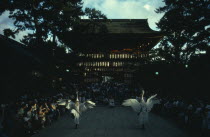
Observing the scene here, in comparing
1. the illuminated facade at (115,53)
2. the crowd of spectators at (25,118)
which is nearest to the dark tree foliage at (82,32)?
the illuminated facade at (115,53)

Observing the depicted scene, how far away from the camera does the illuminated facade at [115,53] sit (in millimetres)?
24203

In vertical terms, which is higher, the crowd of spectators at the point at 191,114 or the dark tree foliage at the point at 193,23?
the dark tree foliage at the point at 193,23

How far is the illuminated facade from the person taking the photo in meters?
24.2

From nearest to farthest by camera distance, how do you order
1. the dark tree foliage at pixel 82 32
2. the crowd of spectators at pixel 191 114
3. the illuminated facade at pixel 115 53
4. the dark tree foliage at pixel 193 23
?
the crowd of spectators at pixel 191 114
the dark tree foliage at pixel 193 23
the dark tree foliage at pixel 82 32
the illuminated facade at pixel 115 53

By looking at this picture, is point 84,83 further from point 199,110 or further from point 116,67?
point 199,110

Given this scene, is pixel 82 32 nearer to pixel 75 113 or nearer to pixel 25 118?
pixel 75 113

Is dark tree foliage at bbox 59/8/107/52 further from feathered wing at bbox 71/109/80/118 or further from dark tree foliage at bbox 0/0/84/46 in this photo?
feathered wing at bbox 71/109/80/118

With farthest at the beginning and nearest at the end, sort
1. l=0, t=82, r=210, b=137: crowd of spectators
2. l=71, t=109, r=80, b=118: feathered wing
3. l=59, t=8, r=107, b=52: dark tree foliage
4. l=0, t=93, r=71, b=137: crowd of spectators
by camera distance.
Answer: l=59, t=8, r=107, b=52: dark tree foliage, l=71, t=109, r=80, b=118: feathered wing, l=0, t=82, r=210, b=137: crowd of spectators, l=0, t=93, r=71, b=137: crowd of spectators

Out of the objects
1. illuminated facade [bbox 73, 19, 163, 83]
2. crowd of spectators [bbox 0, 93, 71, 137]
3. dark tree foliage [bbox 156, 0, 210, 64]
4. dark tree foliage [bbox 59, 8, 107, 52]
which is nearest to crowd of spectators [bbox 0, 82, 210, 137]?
crowd of spectators [bbox 0, 93, 71, 137]

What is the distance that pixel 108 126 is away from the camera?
9.92m

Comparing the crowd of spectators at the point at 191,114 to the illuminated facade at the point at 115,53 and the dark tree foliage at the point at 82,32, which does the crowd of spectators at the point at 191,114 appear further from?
the illuminated facade at the point at 115,53

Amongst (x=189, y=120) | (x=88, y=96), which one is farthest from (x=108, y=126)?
(x=88, y=96)

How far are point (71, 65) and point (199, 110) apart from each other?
12194mm

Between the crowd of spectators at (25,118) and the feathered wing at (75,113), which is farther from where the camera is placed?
the feathered wing at (75,113)
